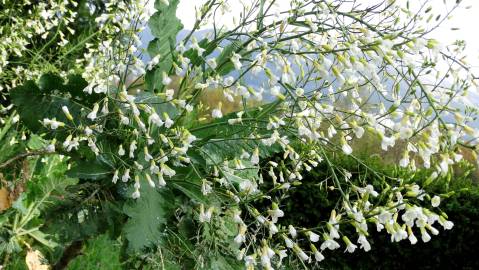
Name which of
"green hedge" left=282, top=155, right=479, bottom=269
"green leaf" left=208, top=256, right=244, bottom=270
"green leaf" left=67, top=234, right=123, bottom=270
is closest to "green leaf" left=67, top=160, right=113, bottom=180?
"green leaf" left=208, top=256, right=244, bottom=270

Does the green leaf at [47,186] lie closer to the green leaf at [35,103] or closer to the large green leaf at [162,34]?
the green leaf at [35,103]

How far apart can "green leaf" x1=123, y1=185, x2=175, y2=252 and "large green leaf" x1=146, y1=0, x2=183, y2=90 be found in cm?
43

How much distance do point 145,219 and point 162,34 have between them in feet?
2.48

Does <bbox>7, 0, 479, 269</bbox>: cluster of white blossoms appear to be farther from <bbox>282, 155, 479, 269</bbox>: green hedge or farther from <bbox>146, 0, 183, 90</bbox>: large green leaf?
<bbox>282, 155, 479, 269</bbox>: green hedge

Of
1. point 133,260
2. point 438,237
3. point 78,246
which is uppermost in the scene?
point 78,246

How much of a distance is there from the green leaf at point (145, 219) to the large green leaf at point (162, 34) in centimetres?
43

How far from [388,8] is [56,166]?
339cm

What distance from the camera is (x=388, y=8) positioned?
1.83 m

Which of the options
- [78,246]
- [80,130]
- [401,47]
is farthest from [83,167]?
[401,47]

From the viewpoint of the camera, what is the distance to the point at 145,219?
1761 millimetres

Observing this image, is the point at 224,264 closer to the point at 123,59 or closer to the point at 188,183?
the point at 188,183

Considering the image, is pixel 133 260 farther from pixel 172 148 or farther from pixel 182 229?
pixel 172 148

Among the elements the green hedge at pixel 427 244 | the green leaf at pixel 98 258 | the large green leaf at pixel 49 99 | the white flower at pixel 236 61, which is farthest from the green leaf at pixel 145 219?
the green hedge at pixel 427 244

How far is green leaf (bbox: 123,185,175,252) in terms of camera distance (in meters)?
1.77
